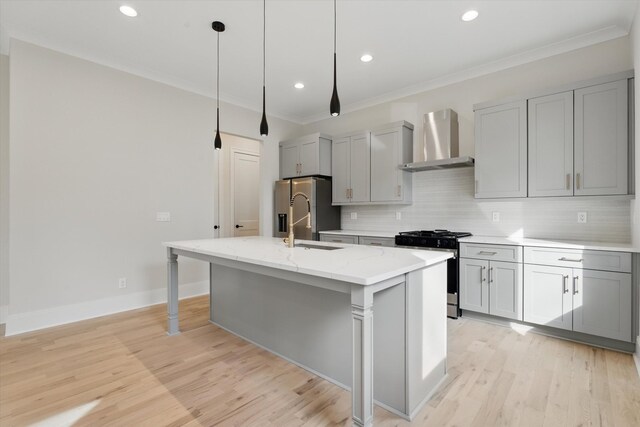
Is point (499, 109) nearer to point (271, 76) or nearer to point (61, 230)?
point (271, 76)

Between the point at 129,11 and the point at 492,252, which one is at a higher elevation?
the point at 129,11

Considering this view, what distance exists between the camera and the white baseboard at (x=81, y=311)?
9.72 feet

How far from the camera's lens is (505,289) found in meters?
3.02

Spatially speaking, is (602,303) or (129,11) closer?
(602,303)

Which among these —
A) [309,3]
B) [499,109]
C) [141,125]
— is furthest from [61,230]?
[499,109]

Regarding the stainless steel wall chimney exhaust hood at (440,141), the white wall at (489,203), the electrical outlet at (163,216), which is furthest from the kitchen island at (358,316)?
the white wall at (489,203)

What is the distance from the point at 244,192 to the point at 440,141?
11.5ft

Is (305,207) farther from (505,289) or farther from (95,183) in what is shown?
(505,289)

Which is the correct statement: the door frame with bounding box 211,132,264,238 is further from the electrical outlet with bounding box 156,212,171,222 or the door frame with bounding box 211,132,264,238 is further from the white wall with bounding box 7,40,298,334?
the electrical outlet with bounding box 156,212,171,222

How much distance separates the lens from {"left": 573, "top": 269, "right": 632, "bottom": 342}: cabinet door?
2432 millimetres

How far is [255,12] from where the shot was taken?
8.79 ft

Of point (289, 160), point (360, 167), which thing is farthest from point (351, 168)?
point (289, 160)

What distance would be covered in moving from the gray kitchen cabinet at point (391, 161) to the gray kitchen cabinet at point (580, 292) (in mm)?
1654

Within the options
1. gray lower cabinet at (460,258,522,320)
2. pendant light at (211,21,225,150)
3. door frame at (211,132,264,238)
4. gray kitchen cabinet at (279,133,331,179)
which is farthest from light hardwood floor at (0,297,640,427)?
gray kitchen cabinet at (279,133,331,179)
